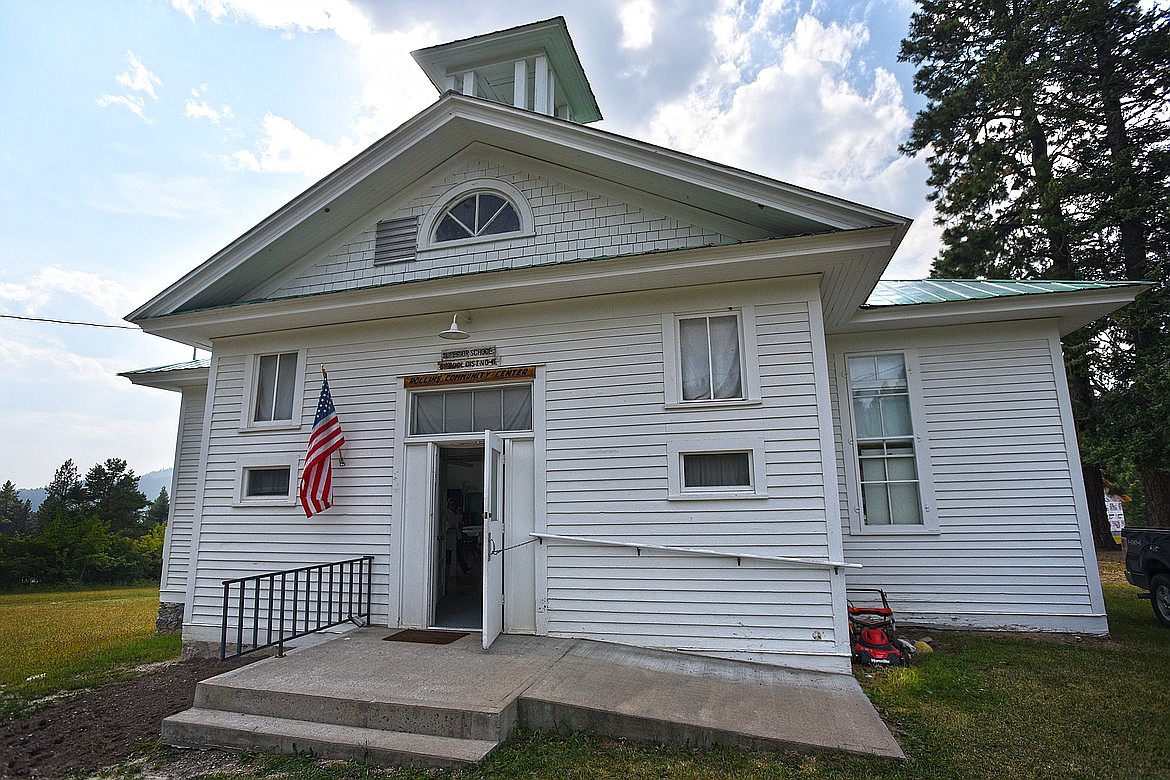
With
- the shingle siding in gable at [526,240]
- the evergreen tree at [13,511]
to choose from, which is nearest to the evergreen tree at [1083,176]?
the shingle siding in gable at [526,240]

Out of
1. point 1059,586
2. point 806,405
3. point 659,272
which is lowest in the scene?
point 1059,586

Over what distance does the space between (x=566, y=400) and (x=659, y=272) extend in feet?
5.58

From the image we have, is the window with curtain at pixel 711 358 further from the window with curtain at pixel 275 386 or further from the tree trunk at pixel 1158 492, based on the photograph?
the tree trunk at pixel 1158 492

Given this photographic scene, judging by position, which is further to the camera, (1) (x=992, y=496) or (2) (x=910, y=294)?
(2) (x=910, y=294)

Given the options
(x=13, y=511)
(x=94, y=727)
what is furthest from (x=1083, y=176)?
(x=13, y=511)

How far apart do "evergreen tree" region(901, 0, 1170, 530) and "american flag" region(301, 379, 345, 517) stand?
45.2 feet

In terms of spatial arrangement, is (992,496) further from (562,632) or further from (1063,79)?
(1063,79)

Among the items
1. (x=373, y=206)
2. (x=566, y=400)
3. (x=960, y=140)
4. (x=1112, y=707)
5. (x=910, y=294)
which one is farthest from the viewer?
(x=960, y=140)

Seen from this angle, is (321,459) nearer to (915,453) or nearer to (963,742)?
(963,742)

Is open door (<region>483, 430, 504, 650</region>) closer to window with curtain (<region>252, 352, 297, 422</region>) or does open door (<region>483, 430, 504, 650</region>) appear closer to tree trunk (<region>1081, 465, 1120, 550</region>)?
window with curtain (<region>252, 352, 297, 422</region>)

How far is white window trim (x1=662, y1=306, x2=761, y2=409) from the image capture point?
6.13m

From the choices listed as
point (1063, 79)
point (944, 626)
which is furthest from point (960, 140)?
point (944, 626)

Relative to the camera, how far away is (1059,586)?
705 centimetres

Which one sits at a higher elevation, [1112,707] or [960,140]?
[960,140]
